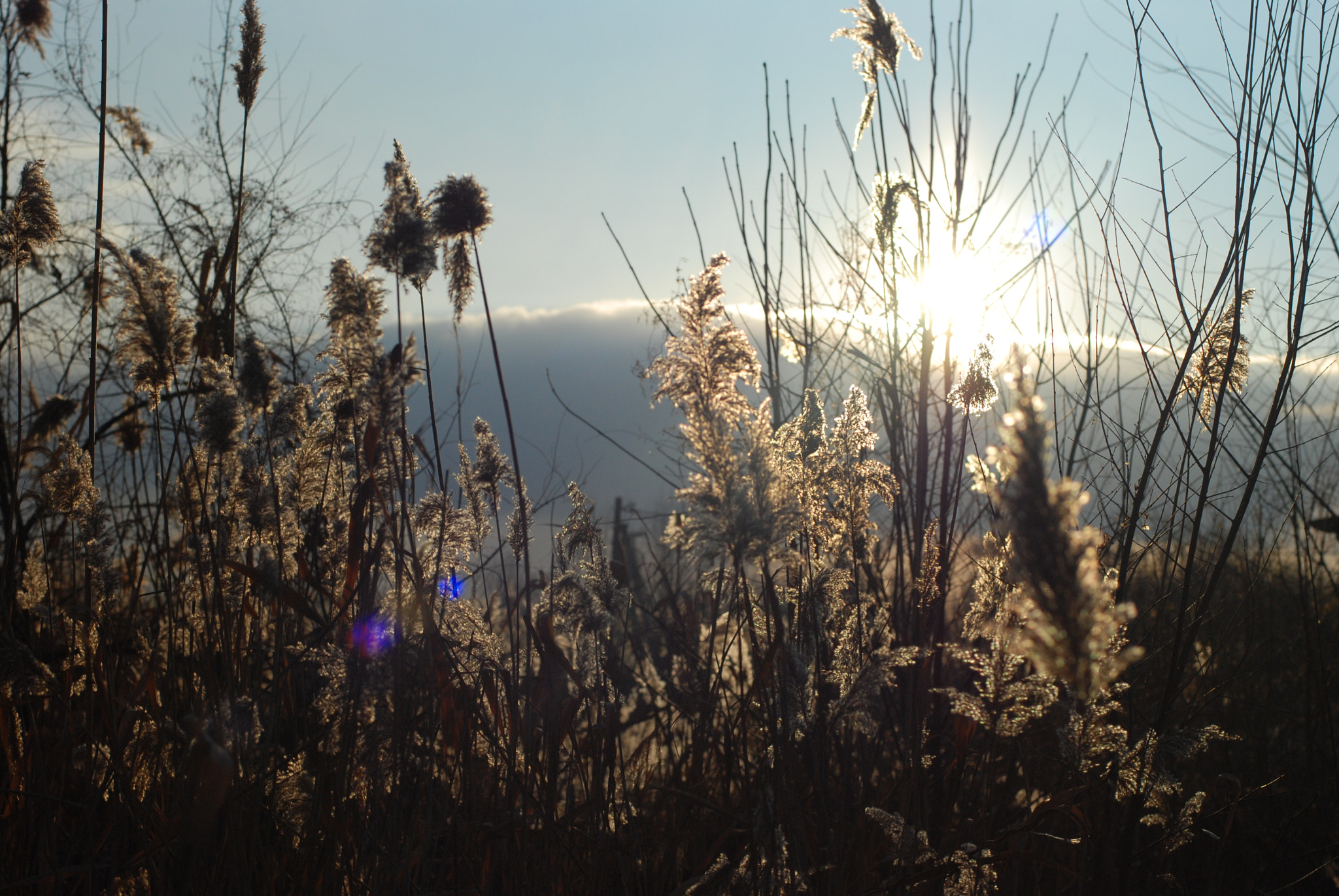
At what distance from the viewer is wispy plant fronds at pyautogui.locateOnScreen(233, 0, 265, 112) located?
206 centimetres

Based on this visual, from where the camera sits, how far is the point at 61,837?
1881 millimetres

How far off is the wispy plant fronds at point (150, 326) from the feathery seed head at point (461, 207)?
83cm

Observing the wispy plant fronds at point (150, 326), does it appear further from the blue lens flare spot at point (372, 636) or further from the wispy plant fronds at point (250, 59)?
the blue lens flare spot at point (372, 636)

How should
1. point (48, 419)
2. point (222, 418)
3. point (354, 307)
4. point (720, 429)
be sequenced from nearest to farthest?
1. point (720, 429)
2. point (354, 307)
3. point (222, 418)
4. point (48, 419)

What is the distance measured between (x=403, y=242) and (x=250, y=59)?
927 mm

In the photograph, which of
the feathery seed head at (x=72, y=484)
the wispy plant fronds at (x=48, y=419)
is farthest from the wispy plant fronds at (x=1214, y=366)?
the wispy plant fronds at (x=48, y=419)

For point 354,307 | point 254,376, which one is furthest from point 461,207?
point 254,376

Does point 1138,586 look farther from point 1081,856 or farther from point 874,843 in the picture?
point 874,843

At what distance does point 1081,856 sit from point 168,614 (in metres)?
2.26

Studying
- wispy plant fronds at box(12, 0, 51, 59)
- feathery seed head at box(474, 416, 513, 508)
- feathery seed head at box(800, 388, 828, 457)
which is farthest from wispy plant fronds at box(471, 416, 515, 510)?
wispy plant fronds at box(12, 0, 51, 59)

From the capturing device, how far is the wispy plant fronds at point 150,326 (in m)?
2.05

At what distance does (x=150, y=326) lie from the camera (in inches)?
81.0

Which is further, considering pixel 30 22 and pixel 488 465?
pixel 30 22

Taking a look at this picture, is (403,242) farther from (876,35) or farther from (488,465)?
(876,35)
